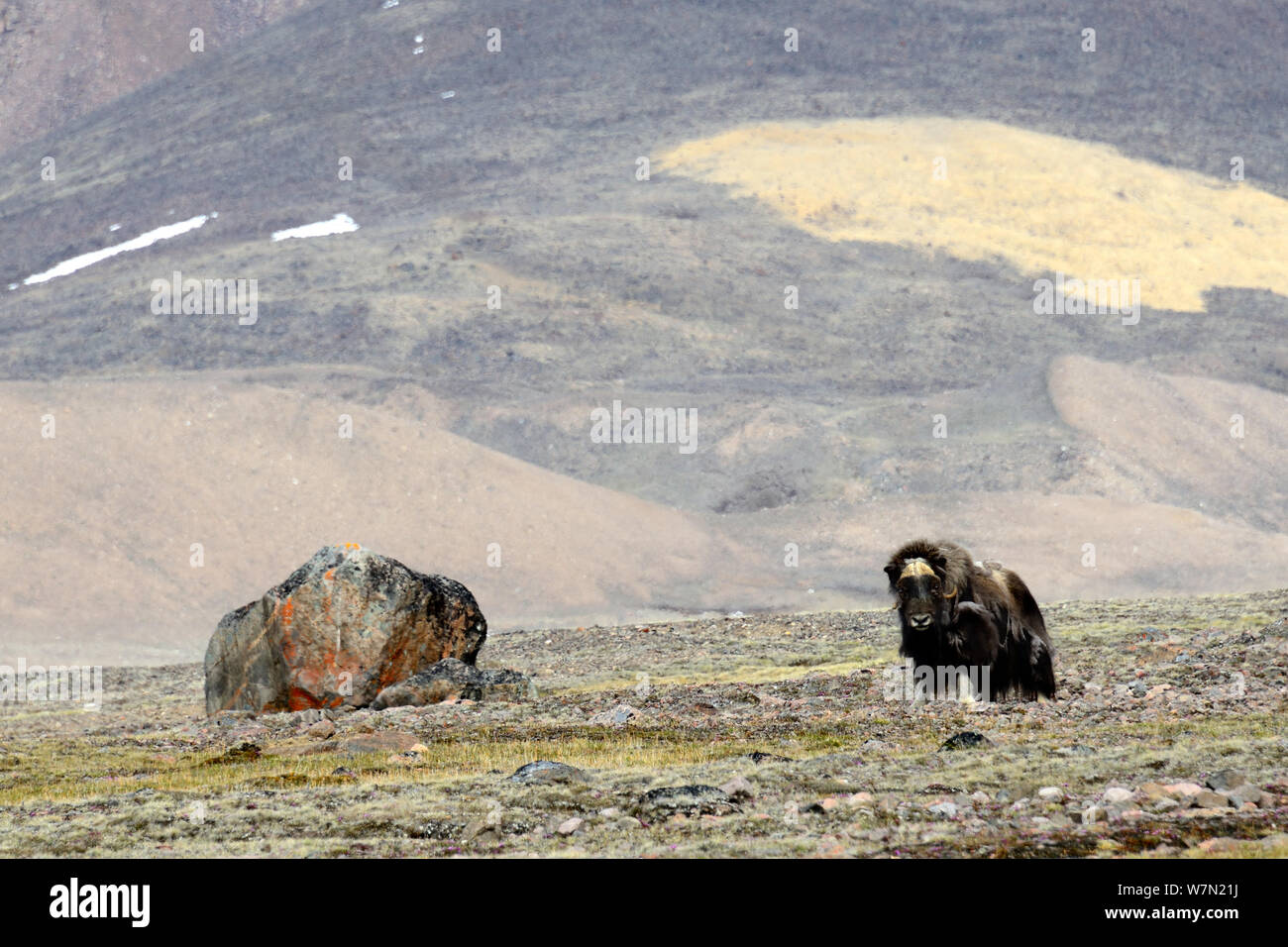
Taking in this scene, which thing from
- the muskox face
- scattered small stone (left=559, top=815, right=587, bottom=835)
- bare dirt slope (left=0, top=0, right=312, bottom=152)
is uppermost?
bare dirt slope (left=0, top=0, right=312, bottom=152)

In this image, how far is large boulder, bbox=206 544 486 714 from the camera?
24516 millimetres

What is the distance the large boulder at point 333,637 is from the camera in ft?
80.4

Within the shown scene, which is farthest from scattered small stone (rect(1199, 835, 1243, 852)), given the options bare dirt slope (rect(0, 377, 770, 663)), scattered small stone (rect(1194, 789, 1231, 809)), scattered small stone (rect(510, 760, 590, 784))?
bare dirt slope (rect(0, 377, 770, 663))

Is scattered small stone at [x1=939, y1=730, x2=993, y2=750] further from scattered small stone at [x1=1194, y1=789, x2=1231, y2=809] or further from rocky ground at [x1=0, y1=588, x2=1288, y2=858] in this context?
scattered small stone at [x1=1194, y1=789, x2=1231, y2=809]

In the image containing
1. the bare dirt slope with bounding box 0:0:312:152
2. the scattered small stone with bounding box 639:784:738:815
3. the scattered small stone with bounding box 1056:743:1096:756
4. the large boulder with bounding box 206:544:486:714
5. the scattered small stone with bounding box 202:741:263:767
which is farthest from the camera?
the bare dirt slope with bounding box 0:0:312:152

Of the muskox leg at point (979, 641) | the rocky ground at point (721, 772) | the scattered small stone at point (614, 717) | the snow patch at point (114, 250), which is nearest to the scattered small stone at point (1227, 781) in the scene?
the rocky ground at point (721, 772)

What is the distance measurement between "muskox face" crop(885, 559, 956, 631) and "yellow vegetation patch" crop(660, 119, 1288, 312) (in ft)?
250

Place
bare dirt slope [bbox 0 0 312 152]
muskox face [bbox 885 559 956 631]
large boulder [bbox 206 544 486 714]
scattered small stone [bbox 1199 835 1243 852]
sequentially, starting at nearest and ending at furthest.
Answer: scattered small stone [bbox 1199 835 1243 852]
muskox face [bbox 885 559 956 631]
large boulder [bbox 206 544 486 714]
bare dirt slope [bbox 0 0 312 152]

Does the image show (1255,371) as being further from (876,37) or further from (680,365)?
(876,37)

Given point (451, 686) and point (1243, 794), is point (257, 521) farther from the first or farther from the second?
point (1243, 794)

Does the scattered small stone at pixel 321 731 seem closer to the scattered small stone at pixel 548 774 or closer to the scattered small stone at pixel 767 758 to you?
the scattered small stone at pixel 548 774

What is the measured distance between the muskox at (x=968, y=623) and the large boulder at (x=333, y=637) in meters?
10.1

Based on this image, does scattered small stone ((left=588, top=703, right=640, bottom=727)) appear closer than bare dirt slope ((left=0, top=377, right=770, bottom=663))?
Yes

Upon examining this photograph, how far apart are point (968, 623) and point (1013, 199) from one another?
84634 mm
